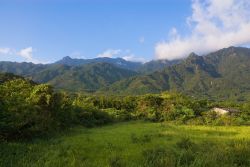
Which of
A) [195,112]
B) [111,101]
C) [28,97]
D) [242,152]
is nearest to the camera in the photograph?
[242,152]

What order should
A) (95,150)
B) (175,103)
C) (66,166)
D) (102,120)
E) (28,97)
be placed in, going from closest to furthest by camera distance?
(66,166) → (95,150) → (28,97) → (102,120) → (175,103)

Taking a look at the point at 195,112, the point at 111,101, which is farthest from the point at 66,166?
the point at 111,101

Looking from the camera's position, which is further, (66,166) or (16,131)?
(16,131)

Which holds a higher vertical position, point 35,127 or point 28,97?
point 28,97

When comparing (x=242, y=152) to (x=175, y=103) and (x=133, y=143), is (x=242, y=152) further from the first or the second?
(x=175, y=103)

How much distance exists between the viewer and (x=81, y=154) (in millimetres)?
18047

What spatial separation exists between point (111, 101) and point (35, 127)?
56.1 meters

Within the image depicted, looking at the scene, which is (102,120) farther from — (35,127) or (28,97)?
(35,127)

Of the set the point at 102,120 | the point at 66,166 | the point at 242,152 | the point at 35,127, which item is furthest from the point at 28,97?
the point at 102,120

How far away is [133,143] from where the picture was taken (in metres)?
22.8

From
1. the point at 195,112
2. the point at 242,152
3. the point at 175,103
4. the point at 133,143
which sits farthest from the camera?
the point at 175,103

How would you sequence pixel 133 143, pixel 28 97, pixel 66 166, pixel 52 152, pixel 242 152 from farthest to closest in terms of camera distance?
pixel 28 97
pixel 133 143
pixel 52 152
pixel 242 152
pixel 66 166

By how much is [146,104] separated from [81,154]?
5651 cm

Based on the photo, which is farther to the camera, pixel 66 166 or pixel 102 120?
pixel 102 120
